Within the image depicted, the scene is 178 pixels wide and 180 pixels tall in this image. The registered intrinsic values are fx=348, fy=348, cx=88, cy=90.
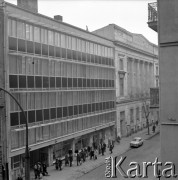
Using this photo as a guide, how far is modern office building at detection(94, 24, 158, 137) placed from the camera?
51.3 m

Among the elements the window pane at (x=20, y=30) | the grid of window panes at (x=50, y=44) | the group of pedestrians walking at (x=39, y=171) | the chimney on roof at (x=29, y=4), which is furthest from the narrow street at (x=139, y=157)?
the chimney on roof at (x=29, y=4)

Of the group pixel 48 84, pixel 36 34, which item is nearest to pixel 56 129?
pixel 48 84

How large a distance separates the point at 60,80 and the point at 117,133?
1852 cm

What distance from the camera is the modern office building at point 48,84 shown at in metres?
26.6

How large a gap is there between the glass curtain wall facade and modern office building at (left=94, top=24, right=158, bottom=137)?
647 centimetres

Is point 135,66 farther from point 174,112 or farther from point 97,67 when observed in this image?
point 174,112

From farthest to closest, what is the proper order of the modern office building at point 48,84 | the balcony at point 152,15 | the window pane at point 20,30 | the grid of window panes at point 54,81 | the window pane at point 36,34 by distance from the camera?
the window pane at point 36,34
the window pane at point 20,30
the grid of window panes at point 54,81
the modern office building at point 48,84
the balcony at point 152,15

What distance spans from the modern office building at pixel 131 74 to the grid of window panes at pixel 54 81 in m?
6.13

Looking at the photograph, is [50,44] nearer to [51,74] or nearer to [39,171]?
[51,74]

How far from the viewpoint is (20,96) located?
2788 cm

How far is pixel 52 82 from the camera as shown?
107 feet

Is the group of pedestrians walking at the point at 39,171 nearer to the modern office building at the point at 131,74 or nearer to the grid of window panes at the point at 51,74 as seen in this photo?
the grid of window panes at the point at 51,74

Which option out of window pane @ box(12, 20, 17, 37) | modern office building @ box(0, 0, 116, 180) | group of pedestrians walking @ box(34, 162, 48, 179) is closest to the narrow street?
group of pedestrians walking @ box(34, 162, 48, 179)

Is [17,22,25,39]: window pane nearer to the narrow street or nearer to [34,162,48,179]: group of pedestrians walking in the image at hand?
[34,162,48,179]: group of pedestrians walking
